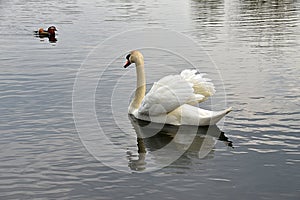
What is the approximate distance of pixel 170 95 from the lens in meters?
13.1

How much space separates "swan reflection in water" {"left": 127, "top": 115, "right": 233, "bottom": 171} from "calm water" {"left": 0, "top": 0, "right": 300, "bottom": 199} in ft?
0.15

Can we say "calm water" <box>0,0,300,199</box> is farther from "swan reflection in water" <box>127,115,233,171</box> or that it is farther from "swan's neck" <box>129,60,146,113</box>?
"swan's neck" <box>129,60,146,113</box>

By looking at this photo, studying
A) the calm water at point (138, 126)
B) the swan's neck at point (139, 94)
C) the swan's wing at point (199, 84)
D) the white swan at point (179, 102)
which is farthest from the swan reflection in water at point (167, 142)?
the swan's wing at point (199, 84)

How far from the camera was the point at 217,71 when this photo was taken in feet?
66.3

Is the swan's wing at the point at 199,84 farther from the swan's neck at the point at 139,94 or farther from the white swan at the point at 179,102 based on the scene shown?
the swan's neck at the point at 139,94

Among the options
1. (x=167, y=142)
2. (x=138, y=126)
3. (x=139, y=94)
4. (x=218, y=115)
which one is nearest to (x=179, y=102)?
(x=218, y=115)

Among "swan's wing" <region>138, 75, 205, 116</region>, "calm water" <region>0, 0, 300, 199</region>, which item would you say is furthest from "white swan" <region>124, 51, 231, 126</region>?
"calm water" <region>0, 0, 300, 199</region>

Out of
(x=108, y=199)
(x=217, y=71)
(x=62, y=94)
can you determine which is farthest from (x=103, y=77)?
(x=108, y=199)

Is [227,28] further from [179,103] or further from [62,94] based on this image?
[179,103]

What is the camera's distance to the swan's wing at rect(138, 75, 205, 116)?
13094 mm

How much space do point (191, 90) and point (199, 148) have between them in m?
1.73

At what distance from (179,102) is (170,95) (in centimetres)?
27

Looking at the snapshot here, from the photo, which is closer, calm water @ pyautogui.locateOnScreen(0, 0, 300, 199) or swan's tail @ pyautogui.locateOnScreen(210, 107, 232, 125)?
calm water @ pyautogui.locateOnScreen(0, 0, 300, 199)

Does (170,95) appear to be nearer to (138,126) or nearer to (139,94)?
(138,126)
